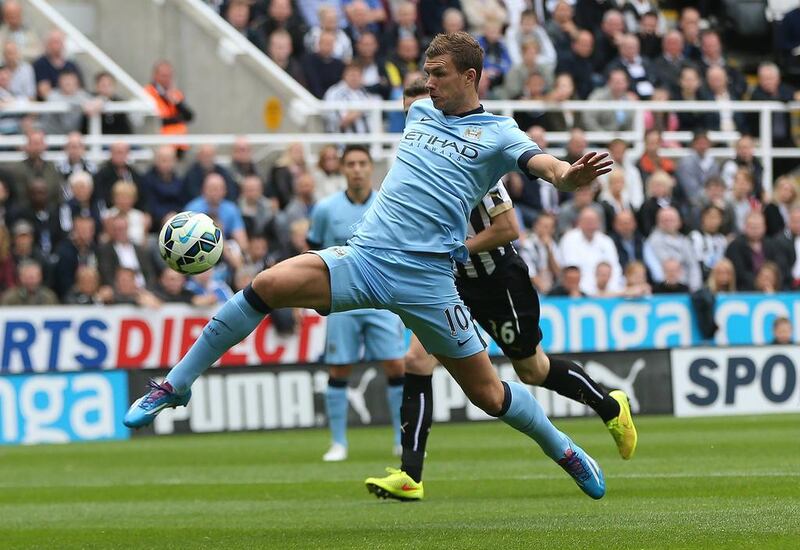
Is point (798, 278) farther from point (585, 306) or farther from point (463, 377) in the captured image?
point (463, 377)

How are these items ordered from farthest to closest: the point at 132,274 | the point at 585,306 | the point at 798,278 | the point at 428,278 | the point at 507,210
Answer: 1. the point at 798,278
2. the point at 585,306
3. the point at 132,274
4. the point at 507,210
5. the point at 428,278

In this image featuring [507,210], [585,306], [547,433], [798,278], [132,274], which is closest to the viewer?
[547,433]

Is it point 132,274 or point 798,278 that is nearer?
point 132,274

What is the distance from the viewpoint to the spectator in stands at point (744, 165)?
24.0 meters

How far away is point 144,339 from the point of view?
64.6 feet

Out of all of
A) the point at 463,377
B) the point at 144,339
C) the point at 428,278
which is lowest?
the point at 144,339

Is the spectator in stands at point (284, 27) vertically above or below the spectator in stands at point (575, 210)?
above

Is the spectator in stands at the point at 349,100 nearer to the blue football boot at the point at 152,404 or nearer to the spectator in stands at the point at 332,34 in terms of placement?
the spectator in stands at the point at 332,34

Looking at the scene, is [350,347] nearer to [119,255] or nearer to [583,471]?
[583,471]

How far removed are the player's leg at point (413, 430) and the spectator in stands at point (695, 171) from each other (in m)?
13.1

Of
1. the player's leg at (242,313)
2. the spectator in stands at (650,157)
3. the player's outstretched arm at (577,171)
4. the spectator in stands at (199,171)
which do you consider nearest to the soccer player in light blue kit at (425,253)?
the player's leg at (242,313)

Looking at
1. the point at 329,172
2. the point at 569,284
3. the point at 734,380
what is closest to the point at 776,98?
the point at 569,284

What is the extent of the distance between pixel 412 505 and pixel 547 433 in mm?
1363

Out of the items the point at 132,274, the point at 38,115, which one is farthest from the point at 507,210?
the point at 38,115
